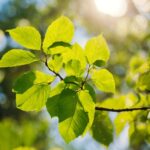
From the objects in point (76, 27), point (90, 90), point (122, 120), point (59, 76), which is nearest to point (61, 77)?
point (59, 76)

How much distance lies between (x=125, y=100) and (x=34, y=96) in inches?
18.5

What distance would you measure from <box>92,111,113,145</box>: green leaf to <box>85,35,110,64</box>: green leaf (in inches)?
9.5

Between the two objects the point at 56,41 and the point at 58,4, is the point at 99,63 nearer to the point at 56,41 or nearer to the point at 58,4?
the point at 56,41

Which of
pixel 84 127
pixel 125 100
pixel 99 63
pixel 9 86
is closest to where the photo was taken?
pixel 84 127

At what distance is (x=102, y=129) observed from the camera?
151 cm

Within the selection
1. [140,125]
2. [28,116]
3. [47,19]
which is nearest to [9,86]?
[28,116]

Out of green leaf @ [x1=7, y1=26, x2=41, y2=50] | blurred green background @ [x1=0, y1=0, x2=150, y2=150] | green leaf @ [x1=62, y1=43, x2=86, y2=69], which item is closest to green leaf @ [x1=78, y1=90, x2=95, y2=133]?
green leaf @ [x1=62, y1=43, x2=86, y2=69]

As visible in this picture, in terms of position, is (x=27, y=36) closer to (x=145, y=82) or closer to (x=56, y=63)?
(x=56, y=63)

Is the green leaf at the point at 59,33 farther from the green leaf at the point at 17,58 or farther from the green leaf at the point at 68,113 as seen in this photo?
the green leaf at the point at 68,113

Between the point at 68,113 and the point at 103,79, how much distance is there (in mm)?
217

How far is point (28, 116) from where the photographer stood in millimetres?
12195

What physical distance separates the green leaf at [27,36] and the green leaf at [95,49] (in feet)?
0.54

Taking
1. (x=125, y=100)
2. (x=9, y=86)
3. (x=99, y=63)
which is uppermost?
(x=99, y=63)

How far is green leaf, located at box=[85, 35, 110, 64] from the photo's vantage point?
4.44ft
